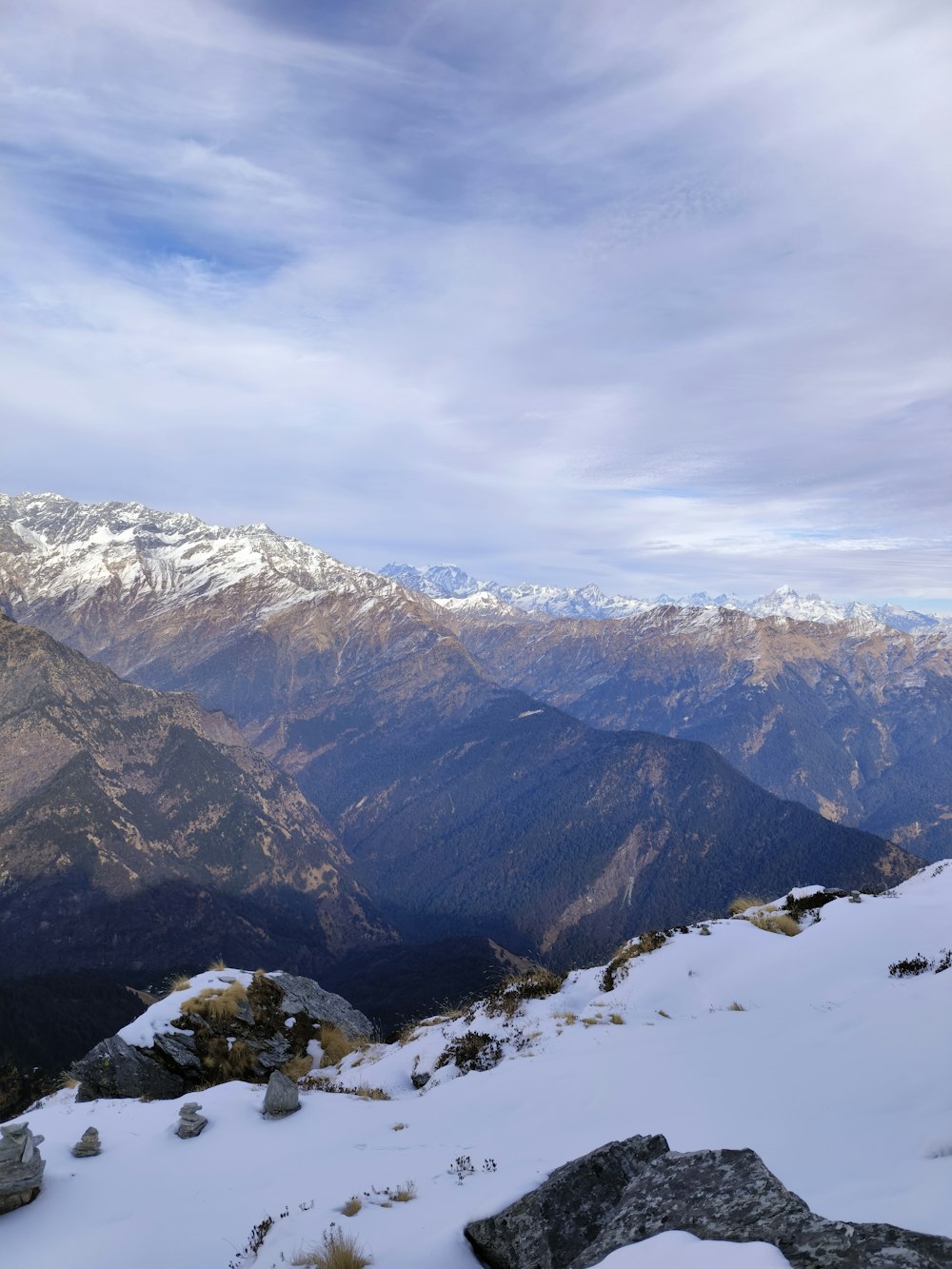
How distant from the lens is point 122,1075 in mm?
23562

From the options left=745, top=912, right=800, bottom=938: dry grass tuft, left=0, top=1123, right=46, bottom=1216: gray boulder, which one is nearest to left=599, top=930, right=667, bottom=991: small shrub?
left=745, top=912, right=800, bottom=938: dry grass tuft

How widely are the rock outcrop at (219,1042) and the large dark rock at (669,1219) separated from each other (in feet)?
66.6

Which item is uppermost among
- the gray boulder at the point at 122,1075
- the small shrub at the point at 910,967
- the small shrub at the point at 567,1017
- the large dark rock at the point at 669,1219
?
the large dark rock at the point at 669,1219

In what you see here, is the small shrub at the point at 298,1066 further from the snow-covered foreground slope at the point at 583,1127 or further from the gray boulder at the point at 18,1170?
the gray boulder at the point at 18,1170

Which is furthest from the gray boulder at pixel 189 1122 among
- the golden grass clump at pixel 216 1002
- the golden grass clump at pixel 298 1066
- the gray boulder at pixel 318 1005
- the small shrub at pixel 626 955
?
the gray boulder at pixel 318 1005

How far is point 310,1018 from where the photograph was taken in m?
30.8

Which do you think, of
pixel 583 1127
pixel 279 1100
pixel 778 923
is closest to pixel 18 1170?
pixel 279 1100

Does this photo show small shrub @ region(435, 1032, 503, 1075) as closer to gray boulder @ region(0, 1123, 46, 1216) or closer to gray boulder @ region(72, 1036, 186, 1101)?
gray boulder @ region(0, 1123, 46, 1216)

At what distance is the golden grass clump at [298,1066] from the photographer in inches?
1019

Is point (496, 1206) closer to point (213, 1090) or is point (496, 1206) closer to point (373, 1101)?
point (373, 1101)

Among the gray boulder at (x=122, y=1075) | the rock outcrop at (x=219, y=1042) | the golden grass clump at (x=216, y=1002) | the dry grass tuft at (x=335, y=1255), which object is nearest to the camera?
the dry grass tuft at (x=335, y=1255)

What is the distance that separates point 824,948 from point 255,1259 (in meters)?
16.0

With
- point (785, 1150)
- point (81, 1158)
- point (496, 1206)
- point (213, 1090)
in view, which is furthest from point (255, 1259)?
point (213, 1090)

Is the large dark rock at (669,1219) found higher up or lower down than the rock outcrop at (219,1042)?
higher up
